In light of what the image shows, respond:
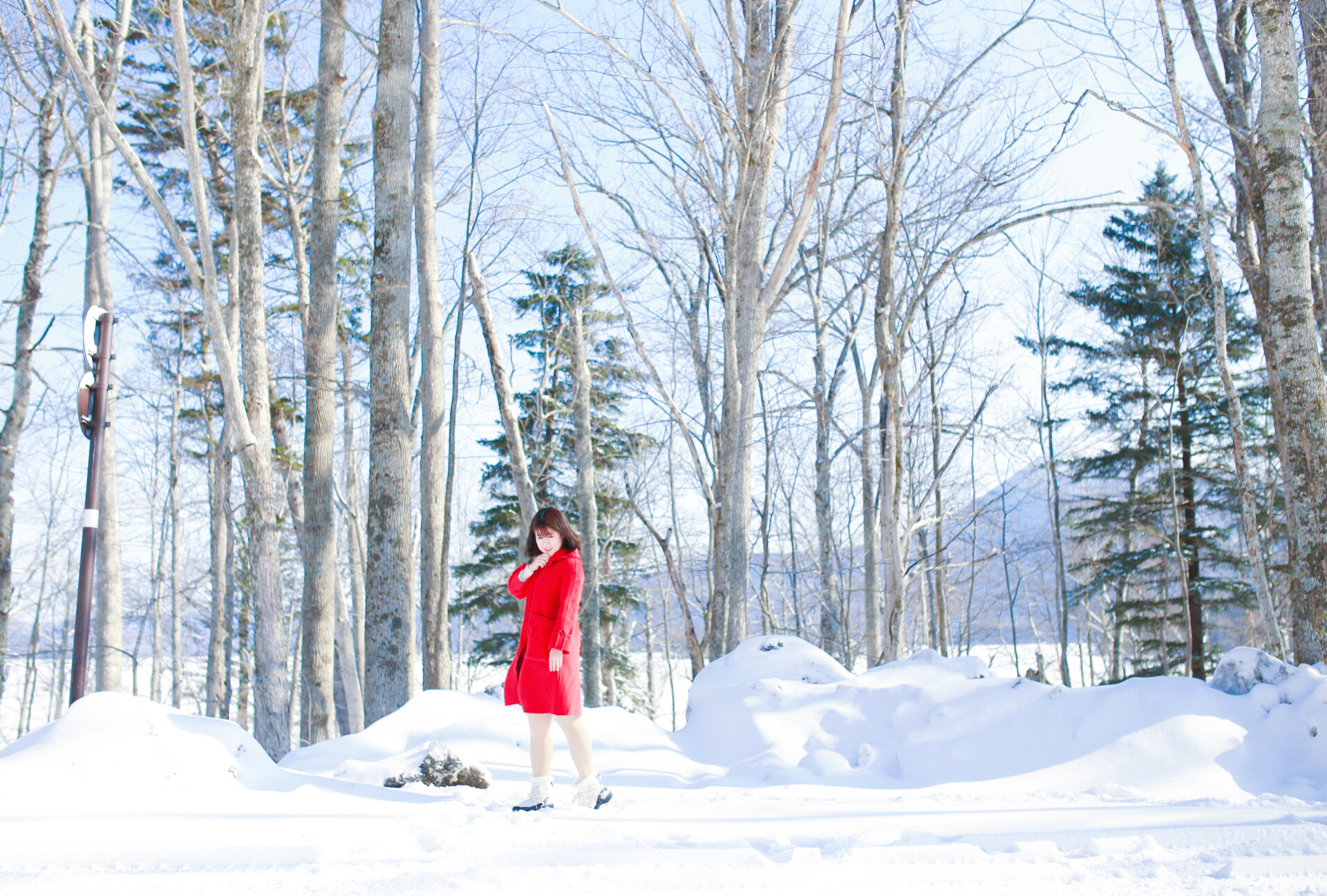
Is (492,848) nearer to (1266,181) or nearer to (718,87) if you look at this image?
(1266,181)

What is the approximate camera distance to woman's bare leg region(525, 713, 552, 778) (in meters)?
3.49

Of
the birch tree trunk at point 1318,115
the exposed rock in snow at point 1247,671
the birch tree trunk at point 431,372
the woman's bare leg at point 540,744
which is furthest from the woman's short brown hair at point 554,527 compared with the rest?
the birch tree trunk at point 1318,115

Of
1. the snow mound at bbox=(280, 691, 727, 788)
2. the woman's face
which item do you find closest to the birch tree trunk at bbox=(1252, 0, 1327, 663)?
the snow mound at bbox=(280, 691, 727, 788)

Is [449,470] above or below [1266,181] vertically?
below

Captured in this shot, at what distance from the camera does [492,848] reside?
8.75 ft

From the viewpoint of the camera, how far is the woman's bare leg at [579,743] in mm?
3564

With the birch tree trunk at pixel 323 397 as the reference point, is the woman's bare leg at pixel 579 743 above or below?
below

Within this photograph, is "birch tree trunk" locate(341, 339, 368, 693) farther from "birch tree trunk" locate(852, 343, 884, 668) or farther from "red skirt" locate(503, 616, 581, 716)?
"red skirt" locate(503, 616, 581, 716)

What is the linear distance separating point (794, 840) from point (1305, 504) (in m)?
4.06

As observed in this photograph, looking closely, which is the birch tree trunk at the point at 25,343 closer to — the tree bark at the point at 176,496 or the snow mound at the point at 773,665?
the tree bark at the point at 176,496

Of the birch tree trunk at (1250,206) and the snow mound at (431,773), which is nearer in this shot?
the snow mound at (431,773)

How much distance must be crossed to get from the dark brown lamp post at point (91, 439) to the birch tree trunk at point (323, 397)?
2.01m

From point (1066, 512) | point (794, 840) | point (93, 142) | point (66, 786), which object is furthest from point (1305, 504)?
point (93, 142)

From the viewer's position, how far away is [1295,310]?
4.86 m
